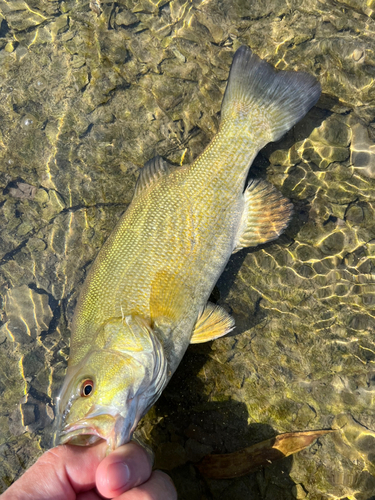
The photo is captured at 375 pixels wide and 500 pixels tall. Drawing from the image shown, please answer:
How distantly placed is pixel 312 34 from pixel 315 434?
14.0 ft

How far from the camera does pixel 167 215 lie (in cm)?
333

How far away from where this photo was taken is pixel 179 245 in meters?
3.28

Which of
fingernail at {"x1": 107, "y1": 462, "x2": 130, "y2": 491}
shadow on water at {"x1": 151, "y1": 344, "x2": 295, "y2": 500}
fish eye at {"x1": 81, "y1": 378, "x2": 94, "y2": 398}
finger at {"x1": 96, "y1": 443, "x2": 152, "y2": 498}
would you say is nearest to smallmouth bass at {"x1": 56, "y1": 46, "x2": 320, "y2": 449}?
fish eye at {"x1": 81, "y1": 378, "x2": 94, "y2": 398}

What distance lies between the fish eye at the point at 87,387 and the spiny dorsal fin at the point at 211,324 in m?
1.02

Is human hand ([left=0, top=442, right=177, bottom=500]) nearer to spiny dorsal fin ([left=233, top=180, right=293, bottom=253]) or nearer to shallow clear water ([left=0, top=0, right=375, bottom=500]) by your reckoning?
shallow clear water ([left=0, top=0, right=375, bottom=500])

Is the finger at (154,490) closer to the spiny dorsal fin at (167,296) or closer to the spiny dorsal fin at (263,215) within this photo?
the spiny dorsal fin at (167,296)

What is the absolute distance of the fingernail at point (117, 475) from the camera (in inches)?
90.1

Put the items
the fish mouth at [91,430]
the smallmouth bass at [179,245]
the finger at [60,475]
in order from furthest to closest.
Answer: the smallmouth bass at [179,245], the fish mouth at [91,430], the finger at [60,475]

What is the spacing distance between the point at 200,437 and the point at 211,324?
48.5 inches

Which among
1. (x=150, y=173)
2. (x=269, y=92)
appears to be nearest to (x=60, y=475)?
(x=150, y=173)

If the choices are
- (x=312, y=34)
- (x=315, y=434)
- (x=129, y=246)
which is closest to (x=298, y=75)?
(x=312, y=34)

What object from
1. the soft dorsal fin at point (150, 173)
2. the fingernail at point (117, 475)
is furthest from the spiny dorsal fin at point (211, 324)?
the soft dorsal fin at point (150, 173)

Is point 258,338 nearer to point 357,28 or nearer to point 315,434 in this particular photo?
point 315,434

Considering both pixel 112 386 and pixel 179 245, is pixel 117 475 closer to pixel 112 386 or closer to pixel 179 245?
pixel 112 386
